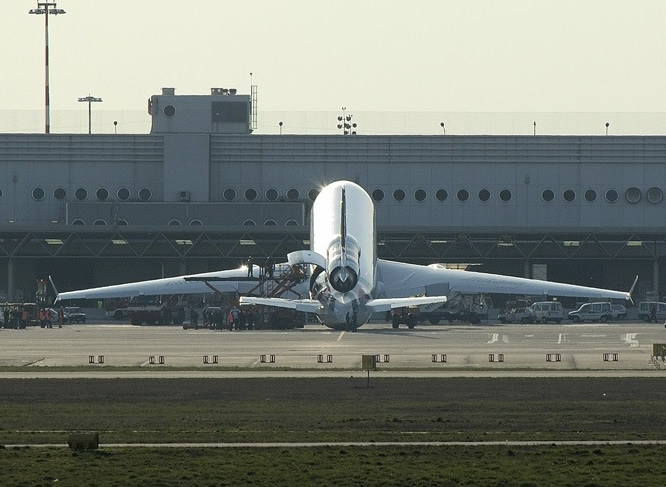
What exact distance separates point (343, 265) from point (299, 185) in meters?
49.9

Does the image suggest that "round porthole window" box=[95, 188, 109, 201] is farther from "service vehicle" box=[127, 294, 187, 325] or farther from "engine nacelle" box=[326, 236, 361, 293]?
"engine nacelle" box=[326, 236, 361, 293]

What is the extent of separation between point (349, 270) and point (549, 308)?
30.2 m

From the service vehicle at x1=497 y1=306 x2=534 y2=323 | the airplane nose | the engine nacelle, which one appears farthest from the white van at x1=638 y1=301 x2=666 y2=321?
the airplane nose

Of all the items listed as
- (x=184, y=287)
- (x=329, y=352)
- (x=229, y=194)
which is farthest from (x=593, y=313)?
(x=329, y=352)

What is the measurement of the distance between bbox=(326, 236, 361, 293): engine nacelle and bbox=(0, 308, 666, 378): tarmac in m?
2.86

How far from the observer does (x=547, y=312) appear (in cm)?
11456

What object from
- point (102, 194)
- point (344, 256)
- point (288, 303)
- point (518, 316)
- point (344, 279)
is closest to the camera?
point (288, 303)

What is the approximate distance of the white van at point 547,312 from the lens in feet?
375

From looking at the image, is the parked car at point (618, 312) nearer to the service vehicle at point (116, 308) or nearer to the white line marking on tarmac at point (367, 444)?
the service vehicle at point (116, 308)

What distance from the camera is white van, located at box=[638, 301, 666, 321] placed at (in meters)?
114

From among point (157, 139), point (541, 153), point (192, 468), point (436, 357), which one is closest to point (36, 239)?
point (157, 139)

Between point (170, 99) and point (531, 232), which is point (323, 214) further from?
point (170, 99)

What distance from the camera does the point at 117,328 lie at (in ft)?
335

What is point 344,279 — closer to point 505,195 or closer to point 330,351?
point 330,351
